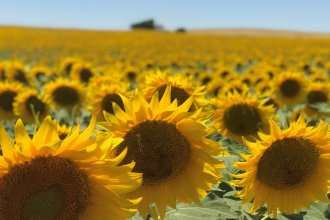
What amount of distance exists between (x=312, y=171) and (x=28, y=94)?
4020mm

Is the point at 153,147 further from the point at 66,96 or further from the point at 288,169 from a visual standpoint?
the point at 66,96

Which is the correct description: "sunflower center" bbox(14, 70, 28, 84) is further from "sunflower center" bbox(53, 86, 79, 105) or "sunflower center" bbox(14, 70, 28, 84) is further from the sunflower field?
the sunflower field

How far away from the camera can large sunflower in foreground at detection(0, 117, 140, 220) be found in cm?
178

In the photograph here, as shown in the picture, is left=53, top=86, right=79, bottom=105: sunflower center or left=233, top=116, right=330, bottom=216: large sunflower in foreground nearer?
left=233, top=116, right=330, bottom=216: large sunflower in foreground

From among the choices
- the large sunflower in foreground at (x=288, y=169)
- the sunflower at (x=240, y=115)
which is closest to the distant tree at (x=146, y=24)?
the sunflower at (x=240, y=115)

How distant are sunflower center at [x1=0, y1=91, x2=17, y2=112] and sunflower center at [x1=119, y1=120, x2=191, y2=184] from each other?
4.18 meters

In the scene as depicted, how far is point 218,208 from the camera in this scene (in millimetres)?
2527

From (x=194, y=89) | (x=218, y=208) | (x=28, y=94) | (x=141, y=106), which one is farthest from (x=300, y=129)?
(x=28, y=94)

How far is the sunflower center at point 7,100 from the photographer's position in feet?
19.9

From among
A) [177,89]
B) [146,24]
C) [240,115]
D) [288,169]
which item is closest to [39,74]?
[240,115]

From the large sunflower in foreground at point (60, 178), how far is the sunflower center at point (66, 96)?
467 cm

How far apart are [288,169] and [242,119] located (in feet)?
6.21

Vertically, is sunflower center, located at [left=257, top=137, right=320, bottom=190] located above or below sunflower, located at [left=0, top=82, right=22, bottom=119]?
above

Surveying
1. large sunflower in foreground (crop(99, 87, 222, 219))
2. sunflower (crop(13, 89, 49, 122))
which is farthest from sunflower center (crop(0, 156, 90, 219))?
sunflower (crop(13, 89, 49, 122))
